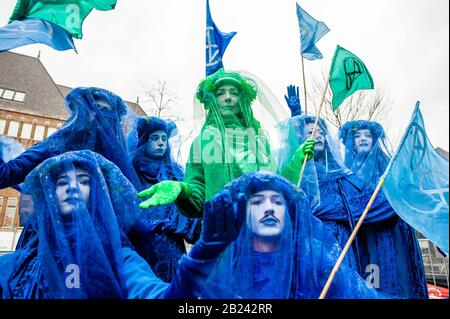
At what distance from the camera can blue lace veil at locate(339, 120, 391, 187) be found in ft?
9.02

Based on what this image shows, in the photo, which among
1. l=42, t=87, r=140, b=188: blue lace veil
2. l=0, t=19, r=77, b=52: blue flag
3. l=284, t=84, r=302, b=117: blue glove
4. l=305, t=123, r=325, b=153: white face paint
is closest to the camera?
l=0, t=19, r=77, b=52: blue flag

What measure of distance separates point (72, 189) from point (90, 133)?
83cm

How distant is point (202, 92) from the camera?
91.7 inches

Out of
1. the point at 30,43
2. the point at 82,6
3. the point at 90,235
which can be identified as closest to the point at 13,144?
the point at 30,43

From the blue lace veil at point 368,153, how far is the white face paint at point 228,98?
145 cm

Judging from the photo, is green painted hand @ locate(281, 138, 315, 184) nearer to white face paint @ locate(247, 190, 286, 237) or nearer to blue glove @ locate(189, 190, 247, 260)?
white face paint @ locate(247, 190, 286, 237)

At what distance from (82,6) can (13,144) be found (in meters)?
1.45

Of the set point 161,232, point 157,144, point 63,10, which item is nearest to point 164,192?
point 161,232

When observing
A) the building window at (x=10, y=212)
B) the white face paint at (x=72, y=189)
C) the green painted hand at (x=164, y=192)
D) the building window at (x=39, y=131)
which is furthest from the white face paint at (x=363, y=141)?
the building window at (x=10, y=212)

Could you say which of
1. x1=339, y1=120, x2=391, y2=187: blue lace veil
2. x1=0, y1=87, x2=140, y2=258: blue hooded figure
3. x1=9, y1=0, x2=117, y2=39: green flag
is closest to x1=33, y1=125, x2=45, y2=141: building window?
x1=9, y1=0, x2=117, y2=39: green flag

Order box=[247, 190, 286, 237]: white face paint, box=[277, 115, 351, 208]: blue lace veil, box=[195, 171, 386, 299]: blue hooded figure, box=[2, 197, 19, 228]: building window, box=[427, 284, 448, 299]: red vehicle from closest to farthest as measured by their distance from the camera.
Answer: box=[195, 171, 386, 299]: blue hooded figure
box=[247, 190, 286, 237]: white face paint
box=[277, 115, 351, 208]: blue lace veil
box=[427, 284, 448, 299]: red vehicle
box=[2, 197, 19, 228]: building window

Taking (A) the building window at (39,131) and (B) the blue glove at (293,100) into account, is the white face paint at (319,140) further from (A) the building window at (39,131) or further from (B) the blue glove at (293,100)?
(A) the building window at (39,131)

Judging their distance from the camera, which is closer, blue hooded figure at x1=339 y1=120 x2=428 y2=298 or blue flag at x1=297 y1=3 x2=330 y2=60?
blue hooded figure at x1=339 y1=120 x2=428 y2=298

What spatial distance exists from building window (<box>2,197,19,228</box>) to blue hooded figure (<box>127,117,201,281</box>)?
12.8 metres
